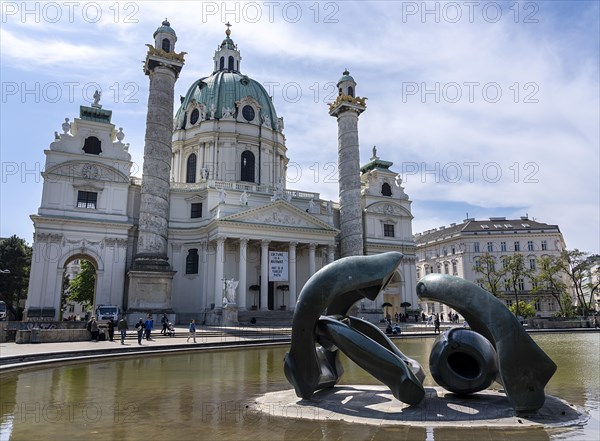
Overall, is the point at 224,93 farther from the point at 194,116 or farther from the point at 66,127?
the point at 66,127

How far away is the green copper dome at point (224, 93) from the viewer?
61.3 m

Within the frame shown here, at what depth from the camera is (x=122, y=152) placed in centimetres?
4725

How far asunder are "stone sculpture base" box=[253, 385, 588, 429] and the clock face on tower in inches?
1611

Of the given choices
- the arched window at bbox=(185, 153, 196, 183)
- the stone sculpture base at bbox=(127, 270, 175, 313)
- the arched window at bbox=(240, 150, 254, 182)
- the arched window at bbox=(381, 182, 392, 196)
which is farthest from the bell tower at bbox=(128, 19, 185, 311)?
the arched window at bbox=(381, 182, 392, 196)

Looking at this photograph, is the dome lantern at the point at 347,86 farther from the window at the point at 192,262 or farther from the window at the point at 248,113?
the window at the point at 192,262

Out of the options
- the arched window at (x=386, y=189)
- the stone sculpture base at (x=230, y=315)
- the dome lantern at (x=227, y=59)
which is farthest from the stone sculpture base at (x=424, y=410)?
the dome lantern at (x=227, y=59)

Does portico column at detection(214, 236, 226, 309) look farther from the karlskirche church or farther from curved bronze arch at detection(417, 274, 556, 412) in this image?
curved bronze arch at detection(417, 274, 556, 412)

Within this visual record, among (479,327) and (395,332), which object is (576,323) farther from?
(479,327)

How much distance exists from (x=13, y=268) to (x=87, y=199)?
21.1 m

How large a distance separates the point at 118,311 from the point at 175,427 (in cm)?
3365

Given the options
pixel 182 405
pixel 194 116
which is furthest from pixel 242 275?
pixel 182 405

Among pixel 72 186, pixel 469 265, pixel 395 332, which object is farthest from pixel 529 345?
pixel 469 265

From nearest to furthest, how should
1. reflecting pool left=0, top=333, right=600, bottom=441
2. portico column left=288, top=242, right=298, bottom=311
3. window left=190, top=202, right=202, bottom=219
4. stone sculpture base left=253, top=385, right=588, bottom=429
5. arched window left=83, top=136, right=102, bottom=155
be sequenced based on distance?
reflecting pool left=0, top=333, right=600, bottom=441 → stone sculpture base left=253, top=385, right=588, bottom=429 → arched window left=83, top=136, right=102, bottom=155 → portico column left=288, top=242, right=298, bottom=311 → window left=190, top=202, right=202, bottom=219

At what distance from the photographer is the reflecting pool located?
24.0 ft
